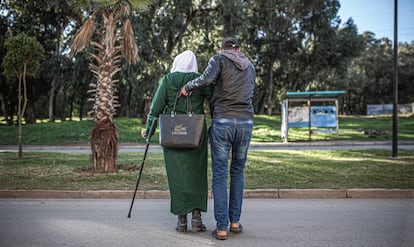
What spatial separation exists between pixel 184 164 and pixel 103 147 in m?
4.79

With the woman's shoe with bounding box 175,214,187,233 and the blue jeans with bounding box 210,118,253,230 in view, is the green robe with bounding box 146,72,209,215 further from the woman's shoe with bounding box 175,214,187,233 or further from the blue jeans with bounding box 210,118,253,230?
the blue jeans with bounding box 210,118,253,230

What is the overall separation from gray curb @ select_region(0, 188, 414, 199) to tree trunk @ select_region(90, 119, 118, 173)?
1.87 metres

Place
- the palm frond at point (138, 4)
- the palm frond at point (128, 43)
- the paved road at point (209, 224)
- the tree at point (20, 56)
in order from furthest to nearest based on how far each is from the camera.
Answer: the tree at point (20, 56)
the palm frond at point (128, 43)
the palm frond at point (138, 4)
the paved road at point (209, 224)

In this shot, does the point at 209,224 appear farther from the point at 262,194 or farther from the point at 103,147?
the point at 103,147

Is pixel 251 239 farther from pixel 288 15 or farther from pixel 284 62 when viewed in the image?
pixel 284 62

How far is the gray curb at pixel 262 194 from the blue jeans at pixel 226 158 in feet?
8.57

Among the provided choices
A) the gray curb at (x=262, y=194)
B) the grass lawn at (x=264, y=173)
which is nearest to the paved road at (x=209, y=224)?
the gray curb at (x=262, y=194)

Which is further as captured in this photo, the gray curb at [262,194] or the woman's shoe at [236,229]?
the gray curb at [262,194]

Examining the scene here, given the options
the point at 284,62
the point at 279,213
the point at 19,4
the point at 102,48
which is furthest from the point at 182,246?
the point at 284,62

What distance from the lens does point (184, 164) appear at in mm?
4750

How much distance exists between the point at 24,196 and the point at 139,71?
21.9 metres

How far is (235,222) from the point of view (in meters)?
4.72

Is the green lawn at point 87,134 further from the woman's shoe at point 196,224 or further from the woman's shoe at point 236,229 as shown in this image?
the woman's shoe at point 236,229

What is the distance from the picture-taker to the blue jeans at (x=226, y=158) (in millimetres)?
4484
